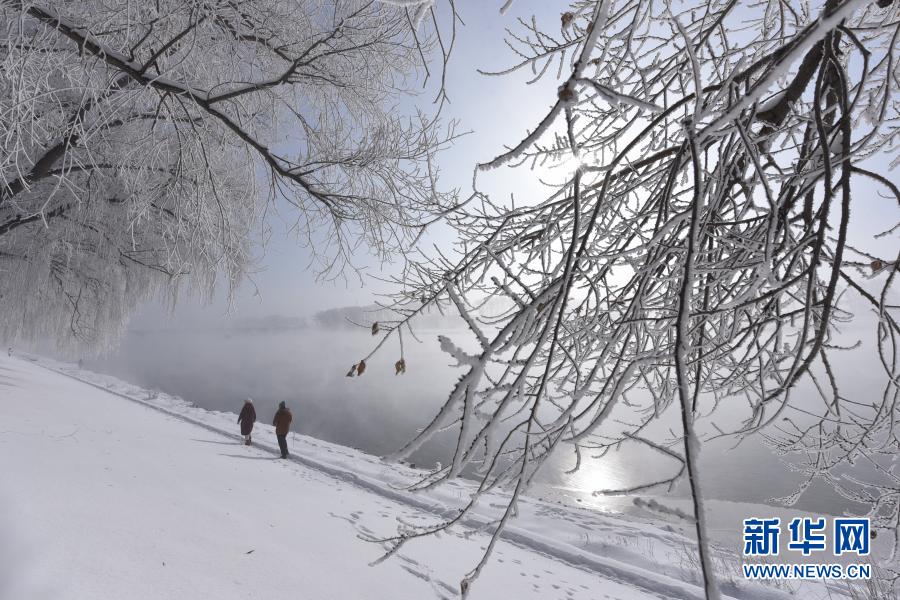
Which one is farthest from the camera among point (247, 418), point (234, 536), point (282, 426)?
point (247, 418)

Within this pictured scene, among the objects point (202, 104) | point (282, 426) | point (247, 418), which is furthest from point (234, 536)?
point (247, 418)

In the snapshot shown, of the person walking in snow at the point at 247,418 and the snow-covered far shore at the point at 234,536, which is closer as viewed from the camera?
the snow-covered far shore at the point at 234,536

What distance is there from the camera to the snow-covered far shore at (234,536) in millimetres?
2143

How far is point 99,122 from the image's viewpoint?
314 centimetres

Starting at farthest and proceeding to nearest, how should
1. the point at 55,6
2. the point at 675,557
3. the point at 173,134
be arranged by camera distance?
the point at 675,557 → the point at 173,134 → the point at 55,6

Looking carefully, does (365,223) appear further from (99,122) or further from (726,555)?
(726,555)

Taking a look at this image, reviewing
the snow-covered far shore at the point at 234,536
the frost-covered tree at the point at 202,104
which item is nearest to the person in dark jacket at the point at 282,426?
the snow-covered far shore at the point at 234,536

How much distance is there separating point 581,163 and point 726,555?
7492mm

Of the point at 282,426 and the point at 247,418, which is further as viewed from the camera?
the point at 247,418

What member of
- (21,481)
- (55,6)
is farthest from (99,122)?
(21,481)

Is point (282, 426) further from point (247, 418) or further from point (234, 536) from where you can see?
point (234, 536)

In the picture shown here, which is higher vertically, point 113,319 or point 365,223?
point 365,223

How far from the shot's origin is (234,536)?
3.02 metres

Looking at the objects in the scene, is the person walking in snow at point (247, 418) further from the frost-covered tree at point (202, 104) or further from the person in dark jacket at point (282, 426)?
the frost-covered tree at point (202, 104)
